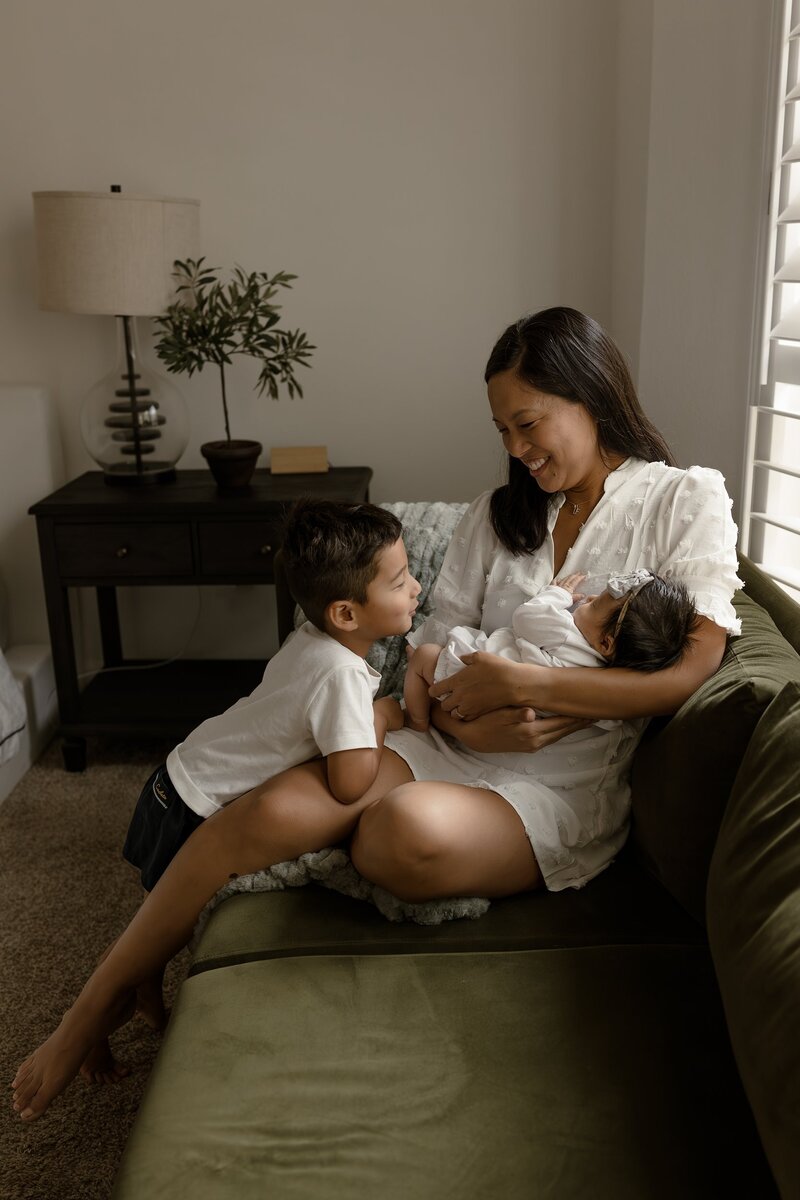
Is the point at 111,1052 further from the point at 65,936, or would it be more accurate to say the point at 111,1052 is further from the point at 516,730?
the point at 516,730

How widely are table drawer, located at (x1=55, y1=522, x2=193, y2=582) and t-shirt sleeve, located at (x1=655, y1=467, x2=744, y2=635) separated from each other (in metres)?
1.38

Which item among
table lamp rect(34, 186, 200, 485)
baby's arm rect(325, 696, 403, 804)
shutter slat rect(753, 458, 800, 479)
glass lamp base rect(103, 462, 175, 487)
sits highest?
table lamp rect(34, 186, 200, 485)

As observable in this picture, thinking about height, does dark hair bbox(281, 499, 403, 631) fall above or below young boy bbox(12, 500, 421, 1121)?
Answer: above

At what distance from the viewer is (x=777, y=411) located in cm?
213

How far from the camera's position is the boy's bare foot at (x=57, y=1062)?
1515 millimetres

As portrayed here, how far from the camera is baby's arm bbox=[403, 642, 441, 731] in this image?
1.77 metres

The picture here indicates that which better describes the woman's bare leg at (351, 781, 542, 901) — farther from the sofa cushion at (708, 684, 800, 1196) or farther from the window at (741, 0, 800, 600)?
the window at (741, 0, 800, 600)

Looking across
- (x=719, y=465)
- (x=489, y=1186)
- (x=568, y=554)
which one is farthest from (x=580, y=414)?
(x=489, y=1186)

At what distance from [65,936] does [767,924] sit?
1498 mm

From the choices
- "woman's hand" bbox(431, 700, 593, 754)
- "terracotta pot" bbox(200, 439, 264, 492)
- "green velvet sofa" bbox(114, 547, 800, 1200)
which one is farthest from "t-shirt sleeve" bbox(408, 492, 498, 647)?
"terracotta pot" bbox(200, 439, 264, 492)

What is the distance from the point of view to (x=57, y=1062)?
154 centimetres

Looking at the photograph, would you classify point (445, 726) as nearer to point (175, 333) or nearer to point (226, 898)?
point (226, 898)

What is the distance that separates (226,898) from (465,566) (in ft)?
2.22

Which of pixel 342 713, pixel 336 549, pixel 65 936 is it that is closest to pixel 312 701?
pixel 342 713
